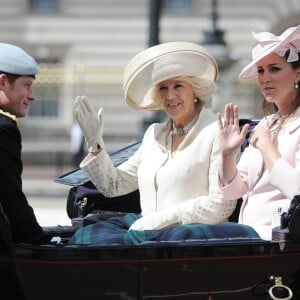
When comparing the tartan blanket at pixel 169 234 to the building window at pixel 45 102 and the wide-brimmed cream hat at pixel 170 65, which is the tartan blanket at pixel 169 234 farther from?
the building window at pixel 45 102

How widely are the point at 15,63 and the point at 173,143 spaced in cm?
91

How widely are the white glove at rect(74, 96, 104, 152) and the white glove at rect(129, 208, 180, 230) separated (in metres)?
0.45

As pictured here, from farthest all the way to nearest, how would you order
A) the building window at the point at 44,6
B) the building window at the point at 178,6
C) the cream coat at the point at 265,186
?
the building window at the point at 44,6 < the building window at the point at 178,6 < the cream coat at the point at 265,186

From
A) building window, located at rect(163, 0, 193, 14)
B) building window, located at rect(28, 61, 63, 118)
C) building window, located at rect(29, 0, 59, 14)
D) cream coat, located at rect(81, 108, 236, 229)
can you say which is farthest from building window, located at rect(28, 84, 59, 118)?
cream coat, located at rect(81, 108, 236, 229)

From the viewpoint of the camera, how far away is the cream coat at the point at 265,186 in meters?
3.88

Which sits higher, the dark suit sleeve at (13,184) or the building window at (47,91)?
the building window at (47,91)

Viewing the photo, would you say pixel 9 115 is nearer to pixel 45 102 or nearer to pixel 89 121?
pixel 89 121

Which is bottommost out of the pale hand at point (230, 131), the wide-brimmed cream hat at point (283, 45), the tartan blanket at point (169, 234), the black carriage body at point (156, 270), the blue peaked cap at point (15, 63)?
the black carriage body at point (156, 270)

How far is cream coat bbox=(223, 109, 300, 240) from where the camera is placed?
388cm

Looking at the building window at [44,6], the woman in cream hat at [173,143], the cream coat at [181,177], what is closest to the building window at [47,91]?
the building window at [44,6]

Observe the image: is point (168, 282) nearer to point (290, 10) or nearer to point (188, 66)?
point (188, 66)

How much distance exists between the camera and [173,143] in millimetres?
Answer: 4367

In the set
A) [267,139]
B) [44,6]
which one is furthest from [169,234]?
[44,6]

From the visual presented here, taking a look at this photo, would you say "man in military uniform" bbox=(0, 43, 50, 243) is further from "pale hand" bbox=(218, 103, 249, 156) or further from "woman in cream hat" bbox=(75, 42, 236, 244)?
"pale hand" bbox=(218, 103, 249, 156)
